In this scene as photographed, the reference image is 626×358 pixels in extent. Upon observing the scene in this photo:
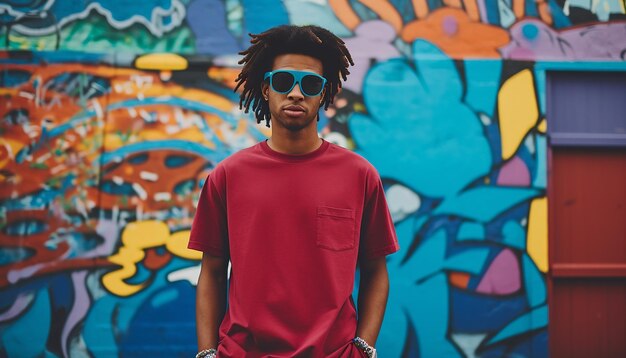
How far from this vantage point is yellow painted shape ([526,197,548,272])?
16.8 ft

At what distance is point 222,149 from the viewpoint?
16.9ft

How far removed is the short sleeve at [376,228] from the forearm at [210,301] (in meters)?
0.51

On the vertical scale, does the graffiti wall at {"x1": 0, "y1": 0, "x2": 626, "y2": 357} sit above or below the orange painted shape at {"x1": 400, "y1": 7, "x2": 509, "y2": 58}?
below

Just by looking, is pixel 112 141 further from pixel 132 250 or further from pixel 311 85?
pixel 311 85

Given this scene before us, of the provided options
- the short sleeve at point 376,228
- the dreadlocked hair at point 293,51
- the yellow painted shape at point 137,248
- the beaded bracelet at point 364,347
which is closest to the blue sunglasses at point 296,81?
the dreadlocked hair at point 293,51

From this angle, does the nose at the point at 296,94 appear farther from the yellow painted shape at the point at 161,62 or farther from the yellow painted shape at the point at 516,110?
the yellow painted shape at the point at 516,110

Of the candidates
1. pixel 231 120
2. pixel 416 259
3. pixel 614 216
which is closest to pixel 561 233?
pixel 614 216

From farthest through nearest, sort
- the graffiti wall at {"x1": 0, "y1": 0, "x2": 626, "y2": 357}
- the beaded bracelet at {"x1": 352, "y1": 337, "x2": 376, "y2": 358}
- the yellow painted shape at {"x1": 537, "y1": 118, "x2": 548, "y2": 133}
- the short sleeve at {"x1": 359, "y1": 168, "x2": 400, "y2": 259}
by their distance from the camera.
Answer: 1. the yellow painted shape at {"x1": 537, "y1": 118, "x2": 548, "y2": 133}
2. the graffiti wall at {"x1": 0, "y1": 0, "x2": 626, "y2": 357}
3. the short sleeve at {"x1": 359, "y1": 168, "x2": 400, "y2": 259}
4. the beaded bracelet at {"x1": 352, "y1": 337, "x2": 376, "y2": 358}

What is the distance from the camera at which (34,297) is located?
4949mm

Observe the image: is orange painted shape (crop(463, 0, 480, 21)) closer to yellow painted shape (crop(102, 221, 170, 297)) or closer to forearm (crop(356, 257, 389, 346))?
yellow painted shape (crop(102, 221, 170, 297))

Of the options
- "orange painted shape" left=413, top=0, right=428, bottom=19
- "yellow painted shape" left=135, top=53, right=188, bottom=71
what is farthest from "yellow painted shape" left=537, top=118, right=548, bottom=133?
"yellow painted shape" left=135, top=53, right=188, bottom=71

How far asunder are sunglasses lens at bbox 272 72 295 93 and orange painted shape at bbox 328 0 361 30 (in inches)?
137

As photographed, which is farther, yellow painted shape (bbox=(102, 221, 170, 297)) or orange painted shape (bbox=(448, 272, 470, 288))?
orange painted shape (bbox=(448, 272, 470, 288))

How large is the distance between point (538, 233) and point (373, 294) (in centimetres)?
356
